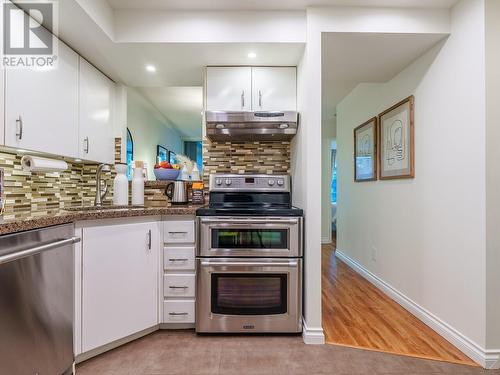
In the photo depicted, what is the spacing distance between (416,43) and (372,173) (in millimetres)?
1341

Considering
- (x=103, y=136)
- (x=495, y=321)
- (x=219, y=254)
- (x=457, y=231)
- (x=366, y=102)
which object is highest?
(x=366, y=102)

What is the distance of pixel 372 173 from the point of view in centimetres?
301

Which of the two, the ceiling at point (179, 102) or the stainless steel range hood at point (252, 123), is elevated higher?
the ceiling at point (179, 102)

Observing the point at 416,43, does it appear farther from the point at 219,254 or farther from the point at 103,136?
the point at 103,136

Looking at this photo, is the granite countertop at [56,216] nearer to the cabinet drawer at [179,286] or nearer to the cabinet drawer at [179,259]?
the cabinet drawer at [179,259]

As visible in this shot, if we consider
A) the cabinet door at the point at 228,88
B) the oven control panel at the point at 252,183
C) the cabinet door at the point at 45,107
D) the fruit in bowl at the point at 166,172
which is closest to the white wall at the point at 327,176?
the oven control panel at the point at 252,183

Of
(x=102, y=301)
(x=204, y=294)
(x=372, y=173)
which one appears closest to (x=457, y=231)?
(x=372, y=173)

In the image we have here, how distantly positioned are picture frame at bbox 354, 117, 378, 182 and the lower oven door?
1.66 metres

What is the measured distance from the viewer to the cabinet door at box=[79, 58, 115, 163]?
2141 mm

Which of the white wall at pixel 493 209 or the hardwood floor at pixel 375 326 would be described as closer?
the white wall at pixel 493 209

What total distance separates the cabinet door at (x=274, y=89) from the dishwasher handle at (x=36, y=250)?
162 cm

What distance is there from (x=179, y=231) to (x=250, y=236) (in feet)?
1.70

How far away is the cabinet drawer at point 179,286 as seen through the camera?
1.98 m

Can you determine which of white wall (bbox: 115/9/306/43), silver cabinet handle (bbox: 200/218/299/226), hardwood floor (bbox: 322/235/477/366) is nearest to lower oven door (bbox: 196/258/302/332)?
silver cabinet handle (bbox: 200/218/299/226)
